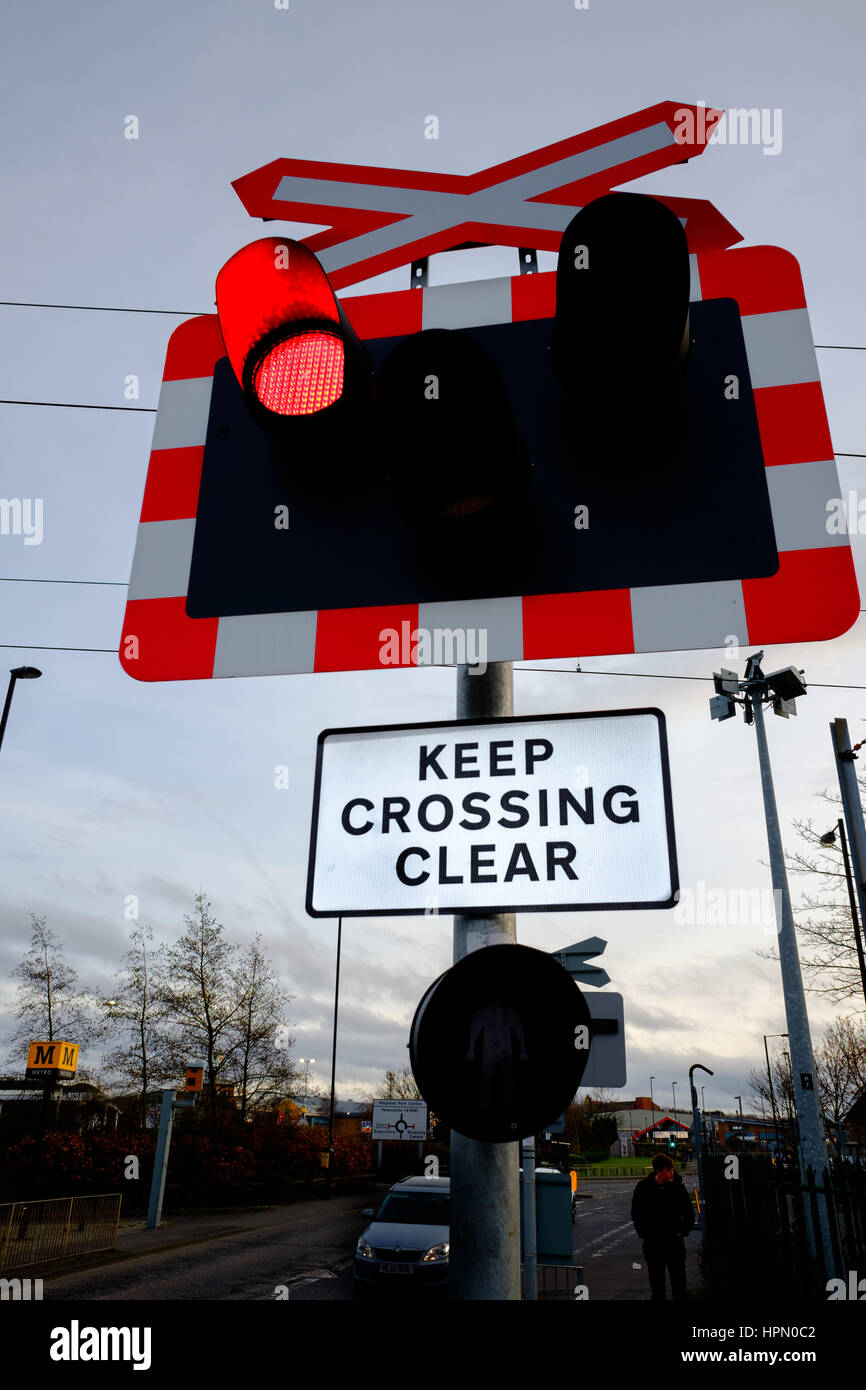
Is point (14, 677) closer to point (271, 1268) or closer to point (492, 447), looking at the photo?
point (271, 1268)

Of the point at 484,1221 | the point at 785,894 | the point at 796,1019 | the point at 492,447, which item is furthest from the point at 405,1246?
the point at 492,447

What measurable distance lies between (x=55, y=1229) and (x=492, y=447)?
17566 mm

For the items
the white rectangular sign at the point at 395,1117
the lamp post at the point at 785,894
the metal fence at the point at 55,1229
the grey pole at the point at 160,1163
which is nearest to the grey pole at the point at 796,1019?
the lamp post at the point at 785,894

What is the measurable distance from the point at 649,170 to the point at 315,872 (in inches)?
80.4

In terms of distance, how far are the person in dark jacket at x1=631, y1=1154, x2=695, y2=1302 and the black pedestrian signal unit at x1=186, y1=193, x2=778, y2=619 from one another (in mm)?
9401

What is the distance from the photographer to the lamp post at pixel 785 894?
41.8ft

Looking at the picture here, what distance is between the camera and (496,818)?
1.68 meters

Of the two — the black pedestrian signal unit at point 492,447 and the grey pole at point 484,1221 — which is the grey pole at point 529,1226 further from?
the black pedestrian signal unit at point 492,447

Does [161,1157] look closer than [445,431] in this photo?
No

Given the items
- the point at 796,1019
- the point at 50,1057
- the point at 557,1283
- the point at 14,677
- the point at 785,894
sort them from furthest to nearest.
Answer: the point at 14,677
the point at 50,1057
the point at 785,894
the point at 796,1019
the point at 557,1283

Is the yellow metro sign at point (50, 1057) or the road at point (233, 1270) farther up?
the yellow metro sign at point (50, 1057)

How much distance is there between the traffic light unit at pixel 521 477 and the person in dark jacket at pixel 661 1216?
936 centimetres

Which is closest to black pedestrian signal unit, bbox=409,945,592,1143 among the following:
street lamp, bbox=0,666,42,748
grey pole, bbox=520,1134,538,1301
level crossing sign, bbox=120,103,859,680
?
level crossing sign, bbox=120,103,859,680
